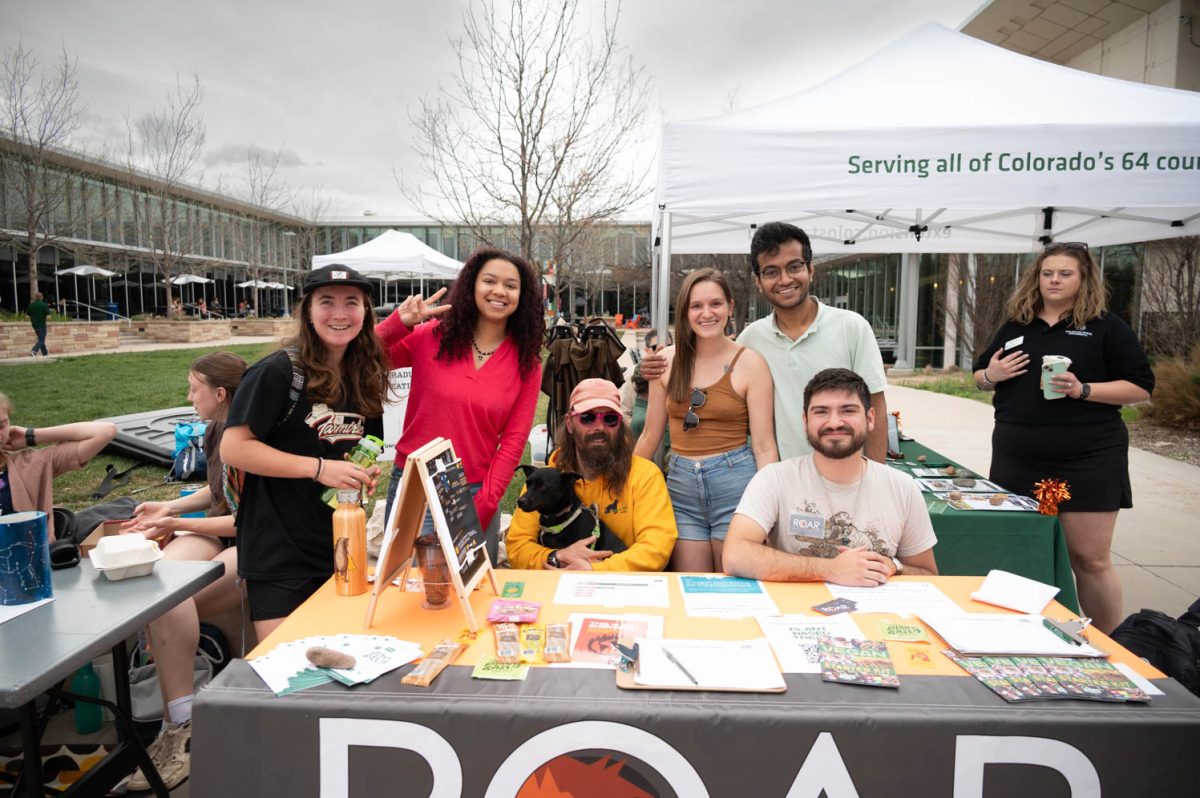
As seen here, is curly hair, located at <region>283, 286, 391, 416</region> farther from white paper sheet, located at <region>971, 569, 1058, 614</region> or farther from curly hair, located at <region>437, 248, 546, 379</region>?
white paper sheet, located at <region>971, 569, 1058, 614</region>

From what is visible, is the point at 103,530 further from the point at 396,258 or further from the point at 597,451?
the point at 396,258

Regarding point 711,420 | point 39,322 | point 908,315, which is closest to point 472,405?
point 711,420

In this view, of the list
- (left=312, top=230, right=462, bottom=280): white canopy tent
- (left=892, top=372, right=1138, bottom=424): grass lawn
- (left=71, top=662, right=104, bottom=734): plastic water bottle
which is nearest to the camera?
(left=71, top=662, right=104, bottom=734): plastic water bottle

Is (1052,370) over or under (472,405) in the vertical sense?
over

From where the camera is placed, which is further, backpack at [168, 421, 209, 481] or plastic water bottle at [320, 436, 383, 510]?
backpack at [168, 421, 209, 481]

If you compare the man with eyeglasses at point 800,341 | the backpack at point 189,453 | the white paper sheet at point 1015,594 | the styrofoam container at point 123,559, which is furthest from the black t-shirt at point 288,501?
the backpack at point 189,453

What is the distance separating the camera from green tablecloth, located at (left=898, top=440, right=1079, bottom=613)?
10.1 ft

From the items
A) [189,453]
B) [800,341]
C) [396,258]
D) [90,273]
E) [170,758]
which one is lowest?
[170,758]

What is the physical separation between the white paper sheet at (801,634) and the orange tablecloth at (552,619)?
0.04 m

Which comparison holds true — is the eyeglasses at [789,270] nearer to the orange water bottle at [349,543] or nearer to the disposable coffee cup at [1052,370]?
the disposable coffee cup at [1052,370]

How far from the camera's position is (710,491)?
2893 mm

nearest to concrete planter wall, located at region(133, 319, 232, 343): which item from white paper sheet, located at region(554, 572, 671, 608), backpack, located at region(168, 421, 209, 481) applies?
backpack, located at region(168, 421, 209, 481)

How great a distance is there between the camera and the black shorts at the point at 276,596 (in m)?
2.29

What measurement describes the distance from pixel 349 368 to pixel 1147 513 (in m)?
6.66
